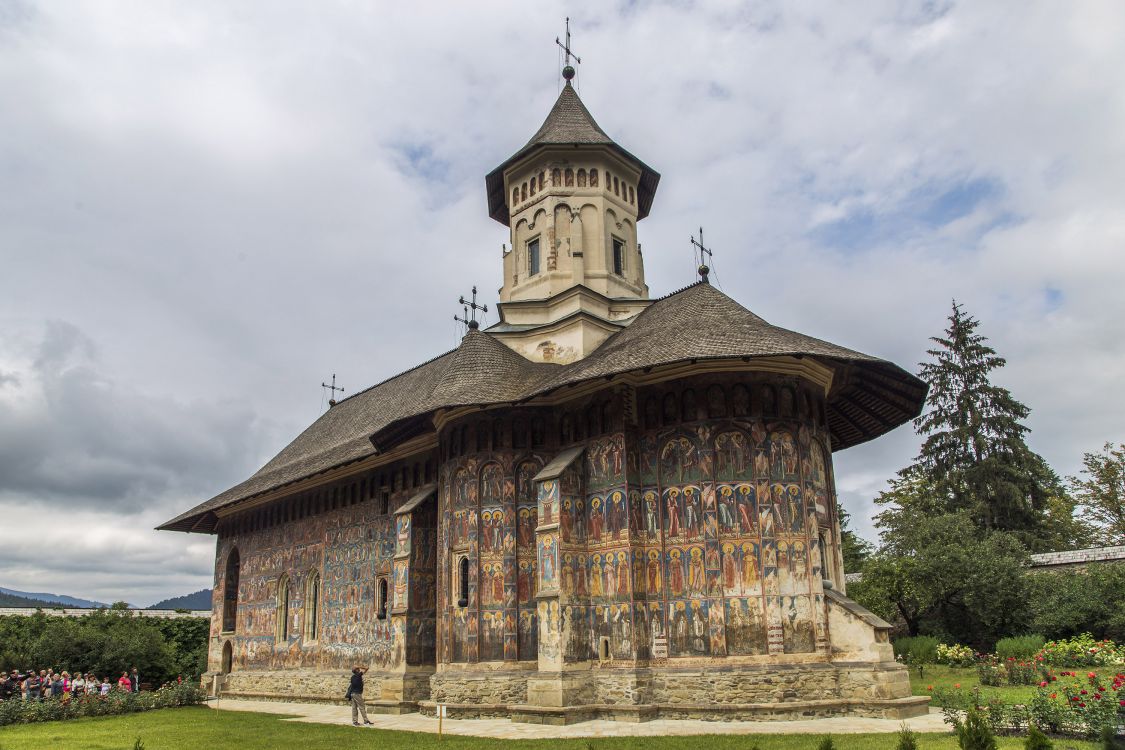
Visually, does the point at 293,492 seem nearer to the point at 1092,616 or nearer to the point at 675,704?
the point at 675,704

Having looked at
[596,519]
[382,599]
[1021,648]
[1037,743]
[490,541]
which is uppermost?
[596,519]

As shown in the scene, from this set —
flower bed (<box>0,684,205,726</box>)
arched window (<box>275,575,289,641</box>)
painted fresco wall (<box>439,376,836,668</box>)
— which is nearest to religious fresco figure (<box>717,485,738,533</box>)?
painted fresco wall (<box>439,376,836,668</box>)

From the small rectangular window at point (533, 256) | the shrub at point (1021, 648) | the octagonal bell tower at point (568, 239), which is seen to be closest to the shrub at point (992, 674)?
the shrub at point (1021, 648)

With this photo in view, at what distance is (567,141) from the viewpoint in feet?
79.6

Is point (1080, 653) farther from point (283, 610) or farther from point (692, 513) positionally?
point (283, 610)

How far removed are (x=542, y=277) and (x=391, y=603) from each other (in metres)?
9.28

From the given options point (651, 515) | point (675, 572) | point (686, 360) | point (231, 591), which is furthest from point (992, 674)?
point (231, 591)

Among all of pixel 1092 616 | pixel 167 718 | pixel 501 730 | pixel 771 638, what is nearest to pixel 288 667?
pixel 167 718

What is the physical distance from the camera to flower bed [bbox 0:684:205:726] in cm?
1862

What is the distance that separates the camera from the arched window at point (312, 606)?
24.8 m

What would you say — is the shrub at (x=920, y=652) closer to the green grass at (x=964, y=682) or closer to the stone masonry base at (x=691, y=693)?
the green grass at (x=964, y=682)

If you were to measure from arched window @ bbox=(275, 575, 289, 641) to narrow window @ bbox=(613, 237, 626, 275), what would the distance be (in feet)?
43.7

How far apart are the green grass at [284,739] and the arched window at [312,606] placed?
5.43 meters

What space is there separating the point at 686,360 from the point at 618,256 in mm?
9661
